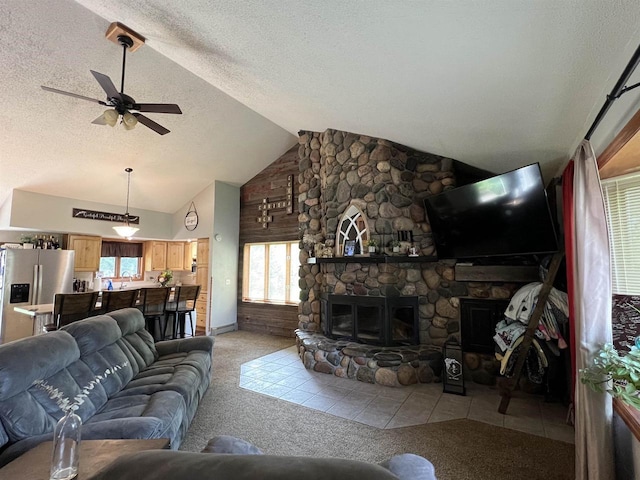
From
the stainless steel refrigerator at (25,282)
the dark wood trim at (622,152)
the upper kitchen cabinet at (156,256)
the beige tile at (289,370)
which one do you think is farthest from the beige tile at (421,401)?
the upper kitchen cabinet at (156,256)

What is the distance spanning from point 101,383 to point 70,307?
1925 mm

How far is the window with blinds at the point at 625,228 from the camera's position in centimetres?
221

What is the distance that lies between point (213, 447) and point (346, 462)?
0.81 meters

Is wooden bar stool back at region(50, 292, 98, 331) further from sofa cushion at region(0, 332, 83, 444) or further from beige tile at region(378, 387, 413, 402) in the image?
beige tile at region(378, 387, 413, 402)

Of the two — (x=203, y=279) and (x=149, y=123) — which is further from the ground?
(x=149, y=123)

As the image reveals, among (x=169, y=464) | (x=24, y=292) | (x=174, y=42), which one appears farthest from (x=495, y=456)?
(x=24, y=292)

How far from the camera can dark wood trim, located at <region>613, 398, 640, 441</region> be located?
4.57 feet

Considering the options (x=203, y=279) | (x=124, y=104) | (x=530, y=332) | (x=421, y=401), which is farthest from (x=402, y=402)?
(x=203, y=279)

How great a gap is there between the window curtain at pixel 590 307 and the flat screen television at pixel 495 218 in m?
0.86

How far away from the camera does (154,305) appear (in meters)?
4.82

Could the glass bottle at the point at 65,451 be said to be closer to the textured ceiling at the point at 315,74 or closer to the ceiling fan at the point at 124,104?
the textured ceiling at the point at 315,74

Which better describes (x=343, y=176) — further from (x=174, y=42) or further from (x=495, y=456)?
Answer: (x=495, y=456)

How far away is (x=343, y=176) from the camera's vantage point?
4.64 m

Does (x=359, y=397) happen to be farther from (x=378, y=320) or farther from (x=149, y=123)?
(x=149, y=123)
